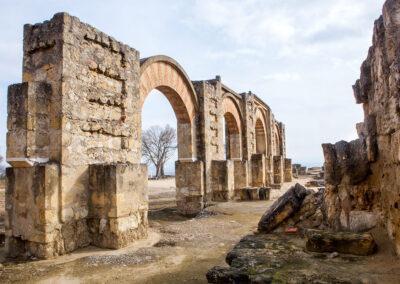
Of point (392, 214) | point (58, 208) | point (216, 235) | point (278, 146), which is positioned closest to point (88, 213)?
point (58, 208)

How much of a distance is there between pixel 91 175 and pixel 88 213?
1.98 feet

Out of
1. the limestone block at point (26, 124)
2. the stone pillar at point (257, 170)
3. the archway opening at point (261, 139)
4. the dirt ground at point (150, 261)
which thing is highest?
the archway opening at point (261, 139)

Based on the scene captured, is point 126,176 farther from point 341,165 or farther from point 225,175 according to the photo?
point 225,175

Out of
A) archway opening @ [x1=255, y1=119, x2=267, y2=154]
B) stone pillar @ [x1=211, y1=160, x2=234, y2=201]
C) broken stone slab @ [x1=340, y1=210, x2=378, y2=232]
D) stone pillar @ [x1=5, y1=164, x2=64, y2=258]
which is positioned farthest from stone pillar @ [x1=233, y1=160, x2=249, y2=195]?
broken stone slab @ [x1=340, y1=210, x2=378, y2=232]

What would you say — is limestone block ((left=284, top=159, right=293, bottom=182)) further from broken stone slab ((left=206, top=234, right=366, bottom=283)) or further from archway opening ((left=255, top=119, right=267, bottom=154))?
broken stone slab ((left=206, top=234, right=366, bottom=283))

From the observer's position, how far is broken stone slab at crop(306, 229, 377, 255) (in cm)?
217

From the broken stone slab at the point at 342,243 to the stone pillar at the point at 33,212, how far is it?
3565 millimetres

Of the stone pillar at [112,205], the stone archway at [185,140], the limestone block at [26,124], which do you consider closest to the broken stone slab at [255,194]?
the stone archway at [185,140]

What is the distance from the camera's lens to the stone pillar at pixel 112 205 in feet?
16.4

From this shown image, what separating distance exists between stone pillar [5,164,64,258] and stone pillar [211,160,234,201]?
6290 millimetres

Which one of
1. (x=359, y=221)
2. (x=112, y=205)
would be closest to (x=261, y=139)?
(x=112, y=205)

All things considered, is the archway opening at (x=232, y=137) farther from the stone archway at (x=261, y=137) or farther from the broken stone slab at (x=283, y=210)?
the broken stone slab at (x=283, y=210)

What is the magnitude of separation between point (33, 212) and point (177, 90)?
522 cm

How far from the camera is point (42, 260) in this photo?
4.36 metres
